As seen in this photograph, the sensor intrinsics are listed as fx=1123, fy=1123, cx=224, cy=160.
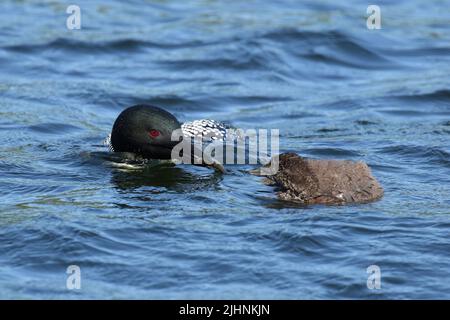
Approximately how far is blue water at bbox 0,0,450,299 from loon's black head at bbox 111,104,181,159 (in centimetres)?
22

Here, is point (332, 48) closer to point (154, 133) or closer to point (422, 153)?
point (422, 153)

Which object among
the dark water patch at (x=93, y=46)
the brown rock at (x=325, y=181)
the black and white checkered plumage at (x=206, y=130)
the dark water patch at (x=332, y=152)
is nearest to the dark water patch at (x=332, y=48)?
the dark water patch at (x=93, y=46)

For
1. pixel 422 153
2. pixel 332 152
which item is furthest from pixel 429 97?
pixel 332 152

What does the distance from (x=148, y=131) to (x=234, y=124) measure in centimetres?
265

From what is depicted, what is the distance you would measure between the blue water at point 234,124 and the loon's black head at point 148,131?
8.8 inches

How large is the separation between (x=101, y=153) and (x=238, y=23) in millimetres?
7677

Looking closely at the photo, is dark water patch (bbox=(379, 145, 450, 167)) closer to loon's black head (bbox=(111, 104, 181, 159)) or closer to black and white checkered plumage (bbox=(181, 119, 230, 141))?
black and white checkered plumage (bbox=(181, 119, 230, 141))

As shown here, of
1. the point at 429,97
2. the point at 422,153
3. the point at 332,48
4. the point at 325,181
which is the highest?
the point at 332,48

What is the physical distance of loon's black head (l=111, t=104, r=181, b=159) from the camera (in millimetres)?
10578

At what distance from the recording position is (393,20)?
1898 centimetres

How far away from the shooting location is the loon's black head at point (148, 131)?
1058 cm

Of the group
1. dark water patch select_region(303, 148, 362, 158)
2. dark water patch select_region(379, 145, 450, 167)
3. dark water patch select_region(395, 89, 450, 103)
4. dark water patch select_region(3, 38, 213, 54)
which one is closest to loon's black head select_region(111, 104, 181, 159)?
dark water patch select_region(303, 148, 362, 158)

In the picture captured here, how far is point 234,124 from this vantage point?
13.1 m

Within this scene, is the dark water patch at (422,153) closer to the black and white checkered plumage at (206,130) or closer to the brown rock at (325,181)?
the black and white checkered plumage at (206,130)
